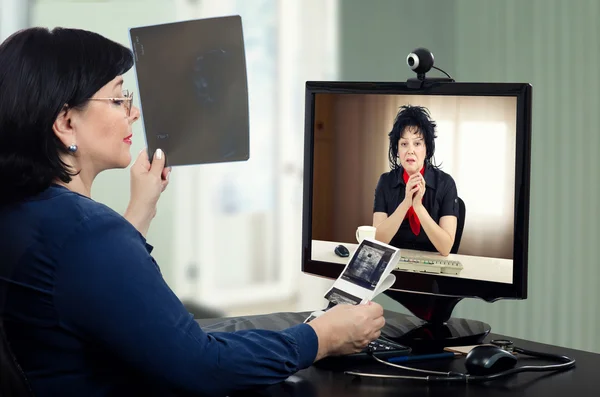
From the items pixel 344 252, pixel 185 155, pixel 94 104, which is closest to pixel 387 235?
pixel 344 252

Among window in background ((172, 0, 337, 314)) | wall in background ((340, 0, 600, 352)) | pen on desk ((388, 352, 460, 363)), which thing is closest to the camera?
pen on desk ((388, 352, 460, 363))

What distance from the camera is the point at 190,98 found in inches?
60.3

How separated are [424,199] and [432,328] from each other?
0.26m

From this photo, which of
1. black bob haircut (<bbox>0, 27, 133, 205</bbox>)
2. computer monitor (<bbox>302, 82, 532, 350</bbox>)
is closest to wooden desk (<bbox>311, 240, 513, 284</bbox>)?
computer monitor (<bbox>302, 82, 532, 350</bbox>)

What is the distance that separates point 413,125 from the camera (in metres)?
1.56

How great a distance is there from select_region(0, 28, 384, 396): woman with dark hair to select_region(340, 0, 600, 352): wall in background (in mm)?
2272

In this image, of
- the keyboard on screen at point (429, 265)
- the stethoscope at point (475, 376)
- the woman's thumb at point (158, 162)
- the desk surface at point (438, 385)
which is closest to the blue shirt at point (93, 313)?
the desk surface at point (438, 385)

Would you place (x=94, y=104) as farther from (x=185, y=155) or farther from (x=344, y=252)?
(x=344, y=252)

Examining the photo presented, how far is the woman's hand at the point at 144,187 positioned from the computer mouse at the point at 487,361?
666 millimetres

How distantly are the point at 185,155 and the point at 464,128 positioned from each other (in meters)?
0.53

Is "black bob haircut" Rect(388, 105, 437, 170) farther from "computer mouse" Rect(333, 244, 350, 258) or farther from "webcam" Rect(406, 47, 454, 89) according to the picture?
"computer mouse" Rect(333, 244, 350, 258)

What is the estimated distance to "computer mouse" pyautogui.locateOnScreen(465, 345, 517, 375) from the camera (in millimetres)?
1311

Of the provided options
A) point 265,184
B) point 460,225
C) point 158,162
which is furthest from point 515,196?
point 265,184

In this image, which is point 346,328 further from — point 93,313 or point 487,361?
point 93,313
